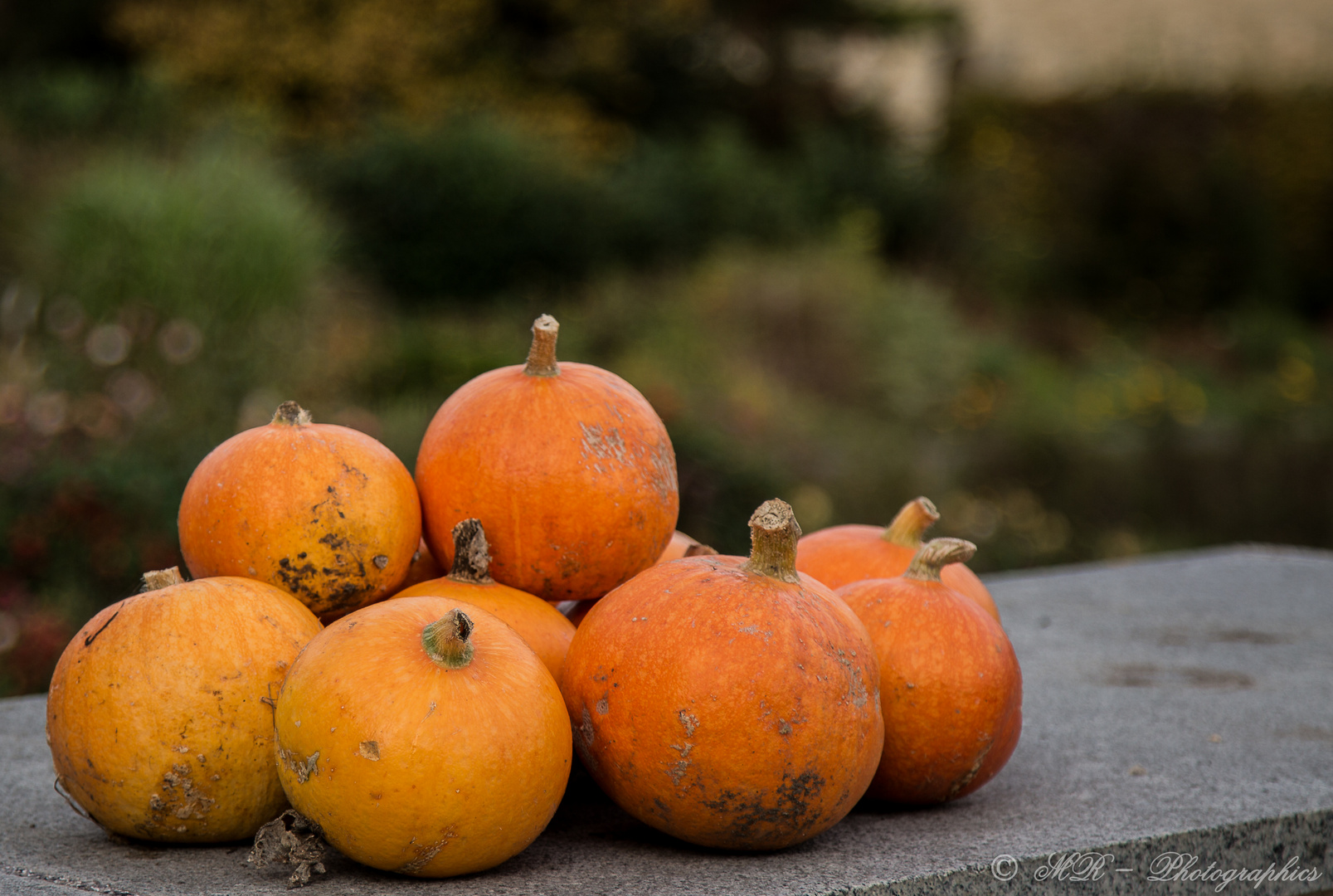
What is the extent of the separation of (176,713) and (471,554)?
17.5 inches

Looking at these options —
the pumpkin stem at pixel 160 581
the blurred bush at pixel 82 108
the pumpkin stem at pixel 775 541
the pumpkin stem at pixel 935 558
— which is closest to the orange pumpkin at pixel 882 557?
the pumpkin stem at pixel 935 558

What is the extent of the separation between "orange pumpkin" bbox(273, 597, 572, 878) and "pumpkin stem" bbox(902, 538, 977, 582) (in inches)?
25.9

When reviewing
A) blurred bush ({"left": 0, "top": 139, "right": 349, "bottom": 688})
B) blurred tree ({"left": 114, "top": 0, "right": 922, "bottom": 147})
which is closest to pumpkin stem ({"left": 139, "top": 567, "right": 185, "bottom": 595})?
→ blurred bush ({"left": 0, "top": 139, "right": 349, "bottom": 688})

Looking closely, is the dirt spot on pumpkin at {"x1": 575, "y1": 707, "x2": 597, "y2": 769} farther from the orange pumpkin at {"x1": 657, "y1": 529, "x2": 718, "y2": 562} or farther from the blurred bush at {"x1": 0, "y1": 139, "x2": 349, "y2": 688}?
the blurred bush at {"x1": 0, "y1": 139, "x2": 349, "y2": 688}

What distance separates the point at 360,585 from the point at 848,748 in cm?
74

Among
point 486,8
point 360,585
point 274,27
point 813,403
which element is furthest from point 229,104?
point 360,585

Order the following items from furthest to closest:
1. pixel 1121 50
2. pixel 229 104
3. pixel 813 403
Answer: pixel 1121 50
pixel 229 104
pixel 813 403

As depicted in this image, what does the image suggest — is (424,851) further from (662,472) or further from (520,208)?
(520,208)

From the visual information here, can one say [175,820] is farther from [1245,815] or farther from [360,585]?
[1245,815]

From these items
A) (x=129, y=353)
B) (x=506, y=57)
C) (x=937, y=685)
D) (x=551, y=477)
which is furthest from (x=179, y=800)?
(x=506, y=57)

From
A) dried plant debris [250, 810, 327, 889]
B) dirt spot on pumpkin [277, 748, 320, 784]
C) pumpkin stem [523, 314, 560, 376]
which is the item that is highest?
pumpkin stem [523, 314, 560, 376]

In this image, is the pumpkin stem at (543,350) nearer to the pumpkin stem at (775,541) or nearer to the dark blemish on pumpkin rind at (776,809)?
the pumpkin stem at (775,541)

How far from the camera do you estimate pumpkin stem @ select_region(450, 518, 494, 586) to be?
5.64ft

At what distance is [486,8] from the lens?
48.9 feet
